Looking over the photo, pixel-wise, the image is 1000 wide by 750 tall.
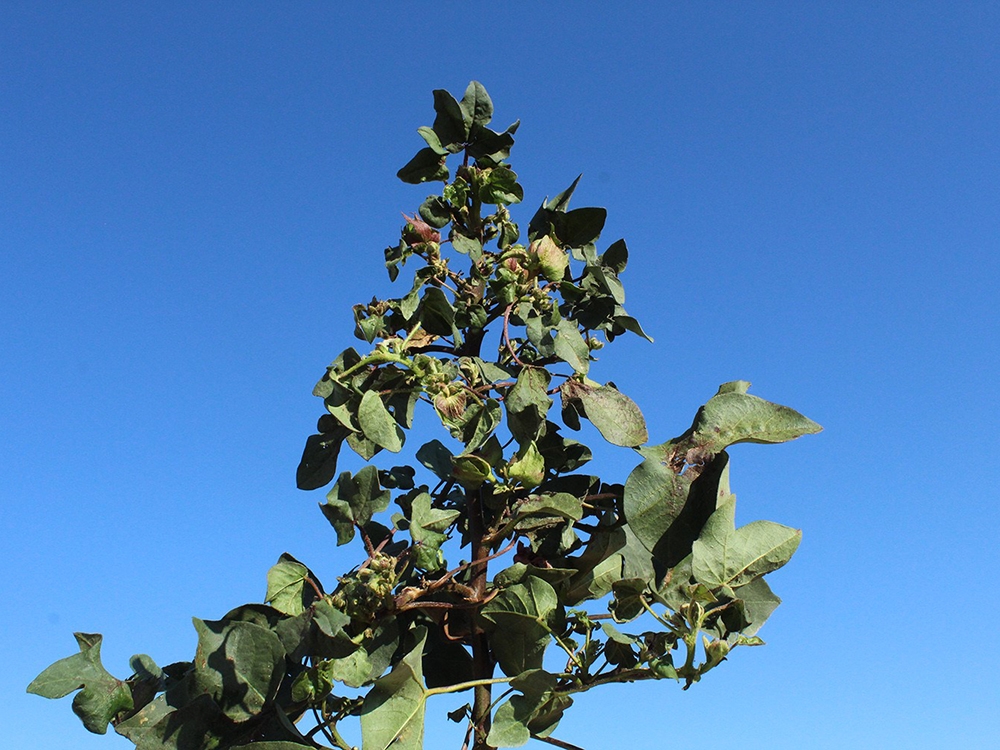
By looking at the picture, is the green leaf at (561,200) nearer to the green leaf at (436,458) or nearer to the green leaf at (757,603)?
the green leaf at (436,458)

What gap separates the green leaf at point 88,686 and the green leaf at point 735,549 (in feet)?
3.33

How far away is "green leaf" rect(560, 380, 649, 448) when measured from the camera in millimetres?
1690

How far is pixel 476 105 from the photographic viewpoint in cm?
202

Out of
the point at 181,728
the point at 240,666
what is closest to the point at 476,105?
the point at 240,666

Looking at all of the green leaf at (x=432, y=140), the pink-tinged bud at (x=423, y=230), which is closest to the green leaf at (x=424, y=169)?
the green leaf at (x=432, y=140)

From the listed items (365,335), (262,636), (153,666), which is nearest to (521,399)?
(365,335)

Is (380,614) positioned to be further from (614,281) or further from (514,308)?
(614,281)

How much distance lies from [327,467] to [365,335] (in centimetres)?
29

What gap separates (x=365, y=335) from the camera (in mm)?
1778

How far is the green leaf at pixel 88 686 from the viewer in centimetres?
165

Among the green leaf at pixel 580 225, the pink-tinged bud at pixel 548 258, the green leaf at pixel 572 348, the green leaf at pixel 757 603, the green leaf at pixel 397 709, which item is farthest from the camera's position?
the green leaf at pixel 580 225

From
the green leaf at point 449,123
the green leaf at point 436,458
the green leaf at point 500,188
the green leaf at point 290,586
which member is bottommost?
the green leaf at point 290,586

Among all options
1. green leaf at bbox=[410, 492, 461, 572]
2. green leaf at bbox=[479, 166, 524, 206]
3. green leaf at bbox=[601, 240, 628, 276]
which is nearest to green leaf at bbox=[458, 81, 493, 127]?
green leaf at bbox=[479, 166, 524, 206]

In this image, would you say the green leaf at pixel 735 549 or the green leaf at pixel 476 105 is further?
the green leaf at pixel 476 105
